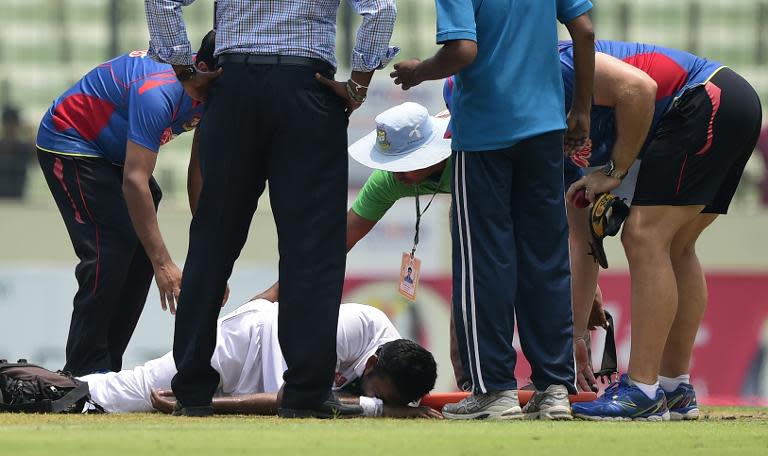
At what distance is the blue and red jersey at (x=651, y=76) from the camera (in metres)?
4.94

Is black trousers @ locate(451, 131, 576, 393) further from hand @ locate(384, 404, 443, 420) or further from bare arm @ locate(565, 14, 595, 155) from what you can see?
hand @ locate(384, 404, 443, 420)

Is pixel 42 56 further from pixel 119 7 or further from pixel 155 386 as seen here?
pixel 155 386

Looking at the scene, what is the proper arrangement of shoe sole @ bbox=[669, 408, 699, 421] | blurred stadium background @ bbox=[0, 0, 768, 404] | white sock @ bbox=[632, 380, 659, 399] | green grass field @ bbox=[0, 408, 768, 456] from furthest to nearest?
blurred stadium background @ bbox=[0, 0, 768, 404] < shoe sole @ bbox=[669, 408, 699, 421] < white sock @ bbox=[632, 380, 659, 399] < green grass field @ bbox=[0, 408, 768, 456]

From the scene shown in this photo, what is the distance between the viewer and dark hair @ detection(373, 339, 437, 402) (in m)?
4.92

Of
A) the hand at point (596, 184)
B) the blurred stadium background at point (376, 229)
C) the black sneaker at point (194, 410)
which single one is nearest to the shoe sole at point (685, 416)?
the hand at point (596, 184)

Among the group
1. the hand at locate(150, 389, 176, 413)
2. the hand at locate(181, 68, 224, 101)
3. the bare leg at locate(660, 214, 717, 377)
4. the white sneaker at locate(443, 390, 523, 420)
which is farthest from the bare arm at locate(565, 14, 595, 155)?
the hand at locate(150, 389, 176, 413)

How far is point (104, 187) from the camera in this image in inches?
231

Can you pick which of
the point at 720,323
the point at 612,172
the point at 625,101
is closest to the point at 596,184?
the point at 612,172

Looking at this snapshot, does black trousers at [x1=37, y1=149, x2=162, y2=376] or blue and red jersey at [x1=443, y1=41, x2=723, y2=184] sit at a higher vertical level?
blue and red jersey at [x1=443, y1=41, x2=723, y2=184]

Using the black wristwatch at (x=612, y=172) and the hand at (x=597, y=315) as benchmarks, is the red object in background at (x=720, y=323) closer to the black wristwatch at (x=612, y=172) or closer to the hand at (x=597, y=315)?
the hand at (x=597, y=315)

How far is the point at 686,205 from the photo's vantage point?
4867 mm

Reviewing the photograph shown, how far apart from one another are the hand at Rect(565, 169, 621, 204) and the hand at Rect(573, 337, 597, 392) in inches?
31.0

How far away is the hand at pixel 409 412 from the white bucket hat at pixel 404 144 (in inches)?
35.4

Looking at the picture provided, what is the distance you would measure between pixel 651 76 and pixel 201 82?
1.59 metres
